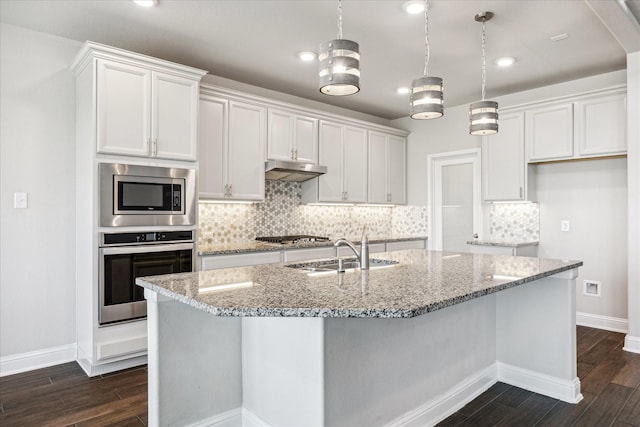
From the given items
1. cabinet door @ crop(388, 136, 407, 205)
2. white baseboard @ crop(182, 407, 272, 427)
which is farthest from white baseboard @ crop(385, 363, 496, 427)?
cabinet door @ crop(388, 136, 407, 205)

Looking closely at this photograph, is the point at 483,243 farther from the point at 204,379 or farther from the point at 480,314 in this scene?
the point at 204,379

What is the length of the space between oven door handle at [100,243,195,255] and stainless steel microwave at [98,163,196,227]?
171 millimetres

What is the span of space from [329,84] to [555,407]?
237 centimetres

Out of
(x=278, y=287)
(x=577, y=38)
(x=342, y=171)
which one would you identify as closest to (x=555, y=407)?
(x=278, y=287)

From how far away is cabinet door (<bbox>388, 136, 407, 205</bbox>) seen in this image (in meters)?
5.67

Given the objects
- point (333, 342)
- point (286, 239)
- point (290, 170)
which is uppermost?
point (290, 170)

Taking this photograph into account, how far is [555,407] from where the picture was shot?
2520mm

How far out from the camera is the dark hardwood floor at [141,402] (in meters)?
2.36

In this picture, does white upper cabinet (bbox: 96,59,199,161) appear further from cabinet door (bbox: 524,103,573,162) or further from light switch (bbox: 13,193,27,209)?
cabinet door (bbox: 524,103,573,162)

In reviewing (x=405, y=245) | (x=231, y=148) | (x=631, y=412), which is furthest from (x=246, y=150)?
(x=631, y=412)

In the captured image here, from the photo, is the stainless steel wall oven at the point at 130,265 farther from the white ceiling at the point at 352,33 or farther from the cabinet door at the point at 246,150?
the white ceiling at the point at 352,33

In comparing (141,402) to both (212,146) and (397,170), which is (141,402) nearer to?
(212,146)

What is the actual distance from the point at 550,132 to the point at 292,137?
275 centimetres

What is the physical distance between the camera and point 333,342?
1.71 metres
